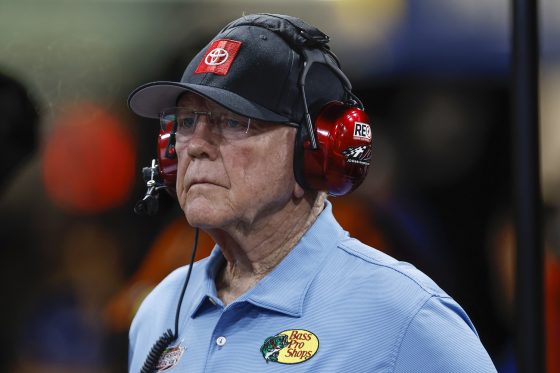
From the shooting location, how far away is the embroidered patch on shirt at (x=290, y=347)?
59.6 inches

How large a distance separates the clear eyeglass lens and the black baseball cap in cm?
4

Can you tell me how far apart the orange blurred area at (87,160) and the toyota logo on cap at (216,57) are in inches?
64.1

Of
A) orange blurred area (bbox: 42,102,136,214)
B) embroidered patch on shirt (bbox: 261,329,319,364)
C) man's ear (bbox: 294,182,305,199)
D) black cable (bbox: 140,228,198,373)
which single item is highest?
man's ear (bbox: 294,182,305,199)

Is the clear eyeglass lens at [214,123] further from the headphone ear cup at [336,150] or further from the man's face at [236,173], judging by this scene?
the headphone ear cup at [336,150]

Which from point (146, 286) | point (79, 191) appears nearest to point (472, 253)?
point (146, 286)

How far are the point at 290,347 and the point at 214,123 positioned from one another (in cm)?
49

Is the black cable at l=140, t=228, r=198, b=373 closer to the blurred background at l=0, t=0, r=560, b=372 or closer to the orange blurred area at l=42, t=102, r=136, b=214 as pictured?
the blurred background at l=0, t=0, r=560, b=372

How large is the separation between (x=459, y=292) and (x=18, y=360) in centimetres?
175

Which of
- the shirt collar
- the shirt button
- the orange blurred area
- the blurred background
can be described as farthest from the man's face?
the orange blurred area

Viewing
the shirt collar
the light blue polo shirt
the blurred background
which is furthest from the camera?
the blurred background

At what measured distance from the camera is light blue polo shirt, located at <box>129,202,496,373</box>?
4.88ft

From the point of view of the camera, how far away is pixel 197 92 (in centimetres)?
162

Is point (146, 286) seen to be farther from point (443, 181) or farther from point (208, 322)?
point (208, 322)

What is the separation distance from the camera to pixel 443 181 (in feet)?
10.6
